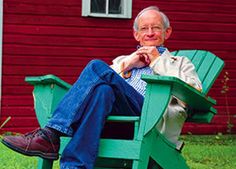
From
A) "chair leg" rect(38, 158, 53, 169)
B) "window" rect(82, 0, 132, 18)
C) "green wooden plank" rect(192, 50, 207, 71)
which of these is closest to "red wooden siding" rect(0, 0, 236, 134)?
"window" rect(82, 0, 132, 18)

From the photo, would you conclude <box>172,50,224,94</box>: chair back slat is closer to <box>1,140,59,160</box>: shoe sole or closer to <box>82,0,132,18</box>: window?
<box>1,140,59,160</box>: shoe sole

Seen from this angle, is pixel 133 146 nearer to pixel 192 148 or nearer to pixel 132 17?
pixel 192 148

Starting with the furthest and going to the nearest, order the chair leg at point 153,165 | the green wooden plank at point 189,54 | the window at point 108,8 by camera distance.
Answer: the window at point 108,8
the green wooden plank at point 189,54
the chair leg at point 153,165

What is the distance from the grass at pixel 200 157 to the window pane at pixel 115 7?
5.90ft

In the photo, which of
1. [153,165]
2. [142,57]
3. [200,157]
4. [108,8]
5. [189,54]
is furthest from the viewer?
[108,8]

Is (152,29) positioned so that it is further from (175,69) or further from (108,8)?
(108,8)

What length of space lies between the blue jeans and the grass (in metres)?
1.61

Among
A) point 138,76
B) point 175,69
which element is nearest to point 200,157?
point 138,76

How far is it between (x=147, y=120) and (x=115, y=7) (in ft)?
17.0

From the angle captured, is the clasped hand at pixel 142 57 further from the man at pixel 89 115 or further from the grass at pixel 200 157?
the grass at pixel 200 157

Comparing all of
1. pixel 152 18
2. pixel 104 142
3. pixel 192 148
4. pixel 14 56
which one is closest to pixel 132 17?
pixel 14 56

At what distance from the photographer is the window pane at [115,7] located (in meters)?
8.10

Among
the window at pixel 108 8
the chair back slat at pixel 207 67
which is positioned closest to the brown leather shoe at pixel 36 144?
the chair back slat at pixel 207 67

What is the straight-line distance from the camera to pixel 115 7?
8133mm
